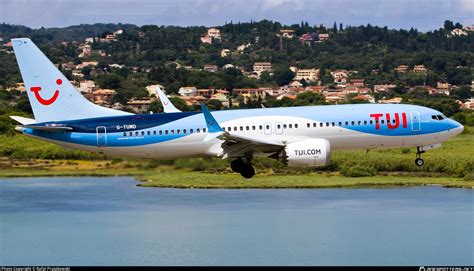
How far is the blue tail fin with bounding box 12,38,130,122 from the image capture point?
65.6m

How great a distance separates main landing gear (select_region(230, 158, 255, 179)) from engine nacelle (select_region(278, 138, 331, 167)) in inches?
86.0

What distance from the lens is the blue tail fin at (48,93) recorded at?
2584 inches

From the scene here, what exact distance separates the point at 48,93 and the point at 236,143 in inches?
435

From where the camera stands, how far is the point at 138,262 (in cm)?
7456

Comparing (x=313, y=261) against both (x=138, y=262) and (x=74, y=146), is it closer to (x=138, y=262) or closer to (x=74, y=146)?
(x=138, y=262)

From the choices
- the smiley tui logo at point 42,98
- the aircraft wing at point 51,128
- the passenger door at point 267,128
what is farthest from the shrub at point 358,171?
the aircraft wing at point 51,128

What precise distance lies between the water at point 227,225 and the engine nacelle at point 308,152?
11866 millimetres

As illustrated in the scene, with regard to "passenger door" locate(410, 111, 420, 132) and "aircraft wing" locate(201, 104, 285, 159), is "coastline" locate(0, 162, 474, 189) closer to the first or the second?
"aircraft wing" locate(201, 104, 285, 159)

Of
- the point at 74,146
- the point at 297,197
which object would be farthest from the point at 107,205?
the point at 74,146

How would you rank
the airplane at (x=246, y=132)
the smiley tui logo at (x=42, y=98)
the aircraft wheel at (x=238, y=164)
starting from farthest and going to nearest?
the smiley tui logo at (x=42, y=98), the aircraft wheel at (x=238, y=164), the airplane at (x=246, y=132)

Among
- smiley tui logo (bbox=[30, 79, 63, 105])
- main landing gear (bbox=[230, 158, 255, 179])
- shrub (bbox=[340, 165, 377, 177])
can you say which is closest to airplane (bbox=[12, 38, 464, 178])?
main landing gear (bbox=[230, 158, 255, 179])

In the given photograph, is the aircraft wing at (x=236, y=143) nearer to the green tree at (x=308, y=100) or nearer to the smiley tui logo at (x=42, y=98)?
the smiley tui logo at (x=42, y=98)

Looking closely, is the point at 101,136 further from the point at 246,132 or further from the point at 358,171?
the point at 358,171

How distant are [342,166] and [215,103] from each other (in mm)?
68667
